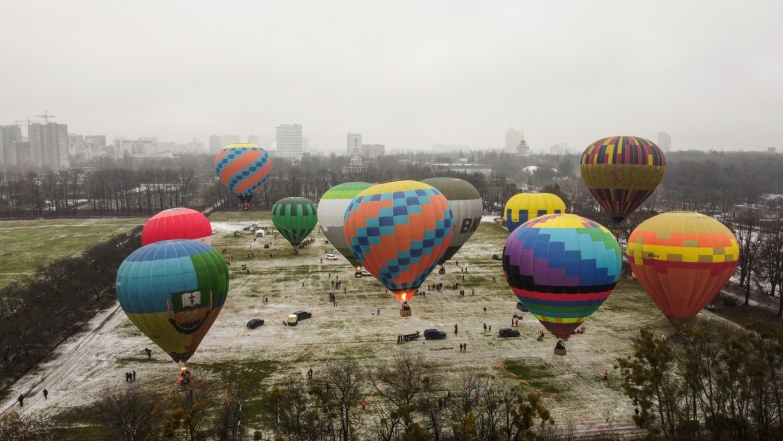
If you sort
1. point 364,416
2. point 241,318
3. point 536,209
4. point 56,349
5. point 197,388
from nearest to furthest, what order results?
point 364,416 < point 197,388 < point 56,349 < point 241,318 < point 536,209

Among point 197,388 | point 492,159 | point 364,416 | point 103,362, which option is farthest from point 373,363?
point 492,159

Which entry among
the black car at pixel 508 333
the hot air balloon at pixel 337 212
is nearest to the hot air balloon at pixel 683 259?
the black car at pixel 508 333

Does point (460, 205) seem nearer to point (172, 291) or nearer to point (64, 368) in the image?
point (172, 291)

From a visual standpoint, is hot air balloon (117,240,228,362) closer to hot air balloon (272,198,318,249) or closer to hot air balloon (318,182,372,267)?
hot air balloon (318,182,372,267)

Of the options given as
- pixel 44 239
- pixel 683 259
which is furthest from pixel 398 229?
pixel 44 239

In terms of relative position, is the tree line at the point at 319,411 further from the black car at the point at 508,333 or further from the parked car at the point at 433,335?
the black car at the point at 508,333

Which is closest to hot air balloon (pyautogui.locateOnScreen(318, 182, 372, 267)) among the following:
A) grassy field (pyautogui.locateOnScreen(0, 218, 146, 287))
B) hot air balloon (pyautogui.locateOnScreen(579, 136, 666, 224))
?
hot air balloon (pyautogui.locateOnScreen(579, 136, 666, 224))

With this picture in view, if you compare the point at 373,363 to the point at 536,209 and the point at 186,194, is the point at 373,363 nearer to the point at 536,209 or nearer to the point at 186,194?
the point at 536,209

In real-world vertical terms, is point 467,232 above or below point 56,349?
above
